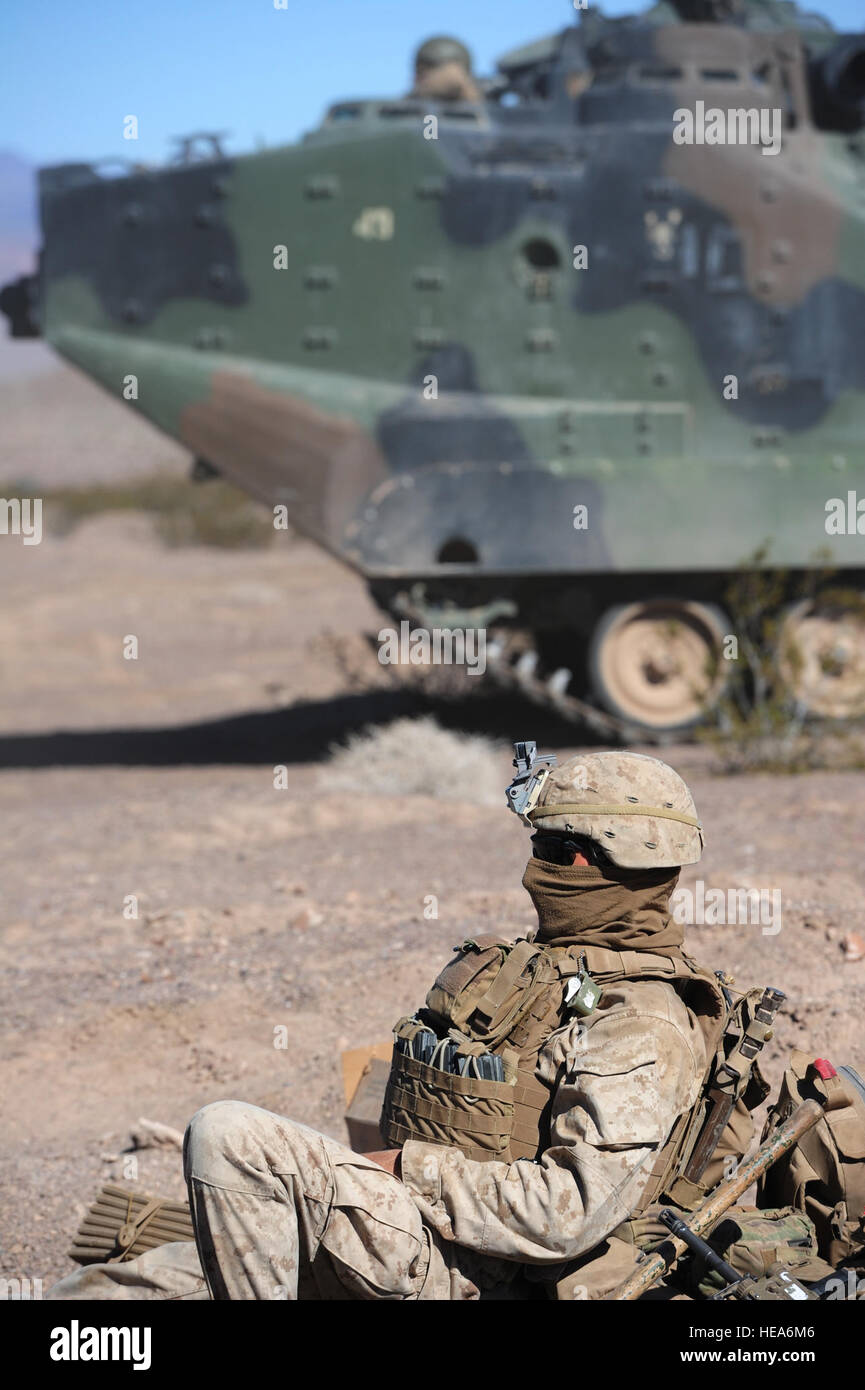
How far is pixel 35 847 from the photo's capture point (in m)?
8.20

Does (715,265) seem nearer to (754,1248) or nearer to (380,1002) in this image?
(380,1002)

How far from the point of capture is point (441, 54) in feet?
33.3

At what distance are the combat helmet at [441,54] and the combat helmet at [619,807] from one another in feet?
26.3

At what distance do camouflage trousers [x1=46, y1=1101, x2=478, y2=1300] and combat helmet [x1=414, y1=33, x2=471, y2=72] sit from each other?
28.4 ft

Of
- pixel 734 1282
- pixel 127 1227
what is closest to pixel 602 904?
pixel 734 1282

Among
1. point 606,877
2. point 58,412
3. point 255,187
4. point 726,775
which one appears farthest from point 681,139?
point 58,412

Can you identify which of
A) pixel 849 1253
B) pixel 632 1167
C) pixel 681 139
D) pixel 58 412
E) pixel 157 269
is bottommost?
pixel 849 1253

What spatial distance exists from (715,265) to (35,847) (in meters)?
5.26

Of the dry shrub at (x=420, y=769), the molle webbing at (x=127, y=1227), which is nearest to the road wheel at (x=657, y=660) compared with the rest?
the dry shrub at (x=420, y=769)

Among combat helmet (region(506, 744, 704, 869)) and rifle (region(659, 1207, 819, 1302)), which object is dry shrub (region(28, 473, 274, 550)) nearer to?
combat helmet (region(506, 744, 704, 869))

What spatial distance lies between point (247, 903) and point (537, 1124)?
3.96 metres

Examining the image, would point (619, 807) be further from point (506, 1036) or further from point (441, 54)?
point (441, 54)

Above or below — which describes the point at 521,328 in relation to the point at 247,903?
above

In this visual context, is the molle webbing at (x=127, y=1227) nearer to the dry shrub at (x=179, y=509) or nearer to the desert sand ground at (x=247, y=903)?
the desert sand ground at (x=247, y=903)
